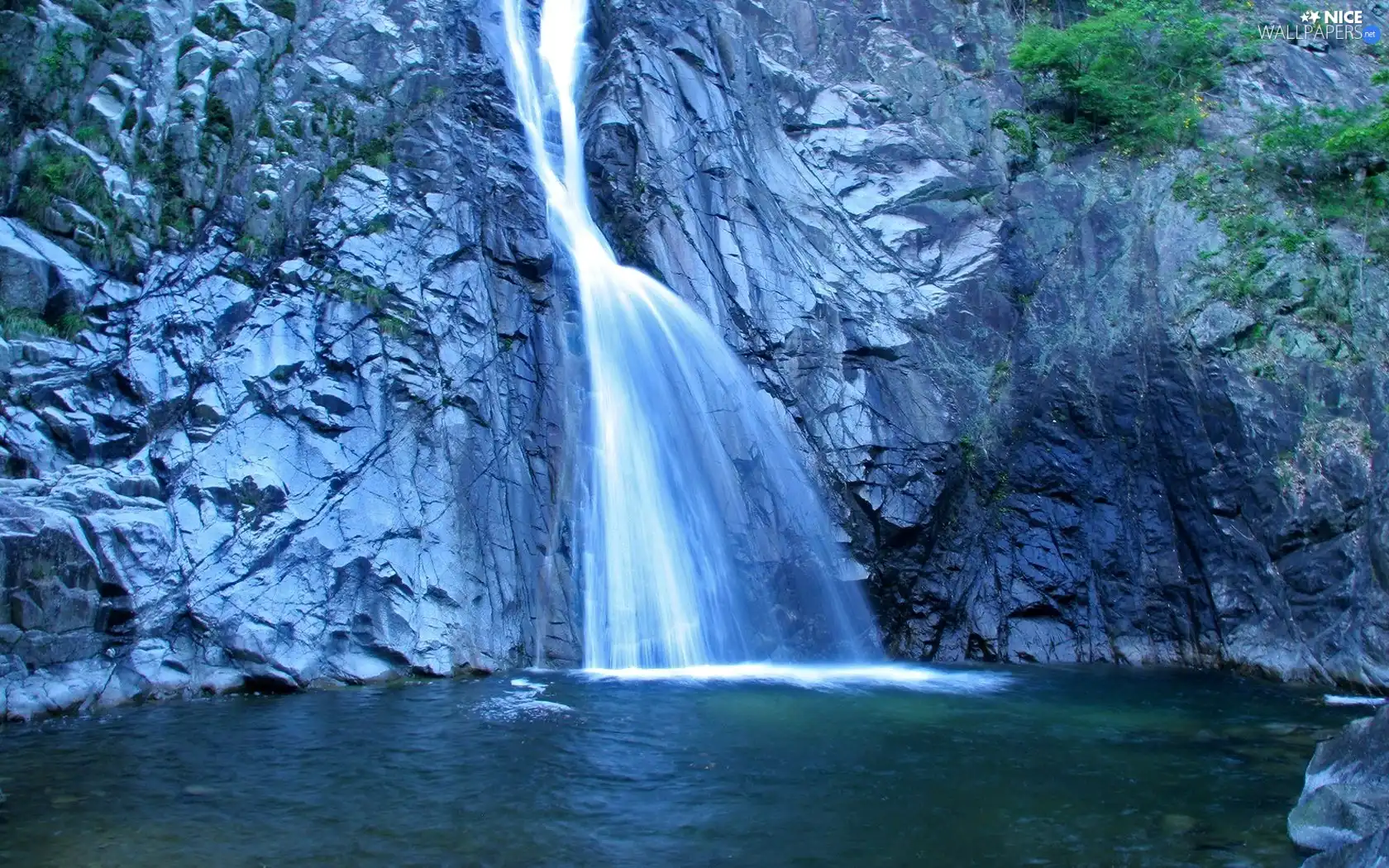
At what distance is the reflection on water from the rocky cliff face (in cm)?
199

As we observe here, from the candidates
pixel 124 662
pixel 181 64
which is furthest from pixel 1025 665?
pixel 181 64

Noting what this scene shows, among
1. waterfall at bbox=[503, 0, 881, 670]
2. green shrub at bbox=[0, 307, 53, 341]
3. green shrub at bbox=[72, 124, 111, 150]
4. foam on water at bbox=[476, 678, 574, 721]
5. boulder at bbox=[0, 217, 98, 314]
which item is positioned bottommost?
foam on water at bbox=[476, 678, 574, 721]

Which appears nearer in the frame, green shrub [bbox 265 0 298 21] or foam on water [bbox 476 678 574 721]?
foam on water [bbox 476 678 574 721]

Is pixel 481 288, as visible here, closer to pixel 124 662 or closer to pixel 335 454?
pixel 335 454

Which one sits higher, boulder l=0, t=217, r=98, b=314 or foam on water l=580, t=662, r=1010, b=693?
boulder l=0, t=217, r=98, b=314

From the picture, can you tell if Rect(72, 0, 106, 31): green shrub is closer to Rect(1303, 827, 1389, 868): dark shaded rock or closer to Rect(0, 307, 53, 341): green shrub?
Rect(0, 307, 53, 341): green shrub

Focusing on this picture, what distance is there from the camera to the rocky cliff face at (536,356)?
12.2m

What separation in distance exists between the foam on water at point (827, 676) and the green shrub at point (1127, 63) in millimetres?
13433

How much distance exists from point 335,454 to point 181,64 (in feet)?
25.1

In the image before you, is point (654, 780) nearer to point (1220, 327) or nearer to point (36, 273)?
point (36, 273)

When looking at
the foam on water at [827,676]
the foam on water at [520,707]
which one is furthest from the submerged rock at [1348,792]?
the foam on water at [520,707]

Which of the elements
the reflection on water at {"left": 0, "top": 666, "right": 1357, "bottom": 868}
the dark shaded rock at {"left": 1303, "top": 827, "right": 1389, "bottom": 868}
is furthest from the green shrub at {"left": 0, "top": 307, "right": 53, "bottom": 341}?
the dark shaded rock at {"left": 1303, "top": 827, "right": 1389, "bottom": 868}

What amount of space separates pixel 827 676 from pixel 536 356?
694 centimetres

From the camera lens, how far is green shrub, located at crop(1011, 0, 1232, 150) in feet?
69.0
